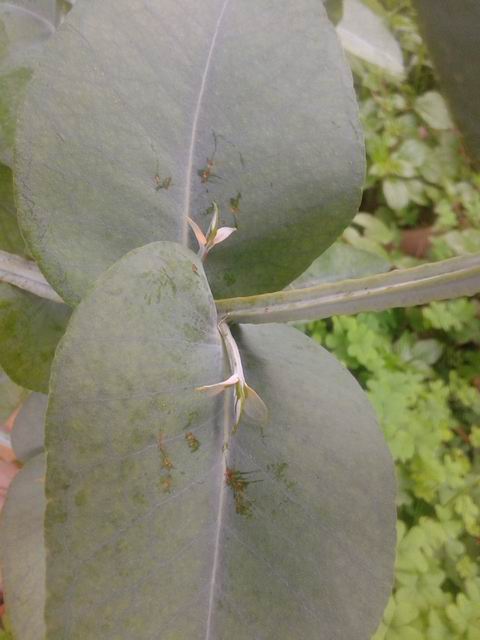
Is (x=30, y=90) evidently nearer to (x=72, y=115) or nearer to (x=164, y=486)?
(x=72, y=115)

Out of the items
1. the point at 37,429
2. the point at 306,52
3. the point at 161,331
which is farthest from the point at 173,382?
the point at 37,429

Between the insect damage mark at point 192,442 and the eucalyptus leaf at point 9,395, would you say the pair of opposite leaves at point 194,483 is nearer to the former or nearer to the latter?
the insect damage mark at point 192,442

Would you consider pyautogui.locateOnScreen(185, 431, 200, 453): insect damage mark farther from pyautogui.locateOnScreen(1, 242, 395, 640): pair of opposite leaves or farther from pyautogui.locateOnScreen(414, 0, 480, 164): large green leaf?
pyautogui.locateOnScreen(414, 0, 480, 164): large green leaf

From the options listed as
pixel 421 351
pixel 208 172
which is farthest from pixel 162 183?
pixel 421 351

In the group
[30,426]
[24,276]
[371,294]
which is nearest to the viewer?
[371,294]

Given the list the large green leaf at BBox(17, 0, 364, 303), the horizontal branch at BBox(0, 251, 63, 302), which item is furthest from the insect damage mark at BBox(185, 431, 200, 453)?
the horizontal branch at BBox(0, 251, 63, 302)

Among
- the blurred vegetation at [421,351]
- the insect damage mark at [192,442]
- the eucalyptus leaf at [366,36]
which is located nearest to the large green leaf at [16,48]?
the insect damage mark at [192,442]

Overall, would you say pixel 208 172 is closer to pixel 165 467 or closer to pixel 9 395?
pixel 165 467
